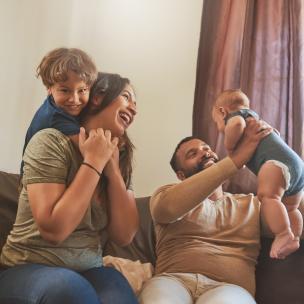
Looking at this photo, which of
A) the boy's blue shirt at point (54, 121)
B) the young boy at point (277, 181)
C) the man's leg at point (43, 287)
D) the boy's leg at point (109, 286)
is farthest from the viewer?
the young boy at point (277, 181)

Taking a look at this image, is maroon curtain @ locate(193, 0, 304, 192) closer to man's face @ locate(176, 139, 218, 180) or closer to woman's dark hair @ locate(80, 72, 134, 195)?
man's face @ locate(176, 139, 218, 180)

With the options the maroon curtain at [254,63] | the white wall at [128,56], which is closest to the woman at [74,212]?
the maroon curtain at [254,63]

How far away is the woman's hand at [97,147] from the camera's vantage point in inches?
42.8

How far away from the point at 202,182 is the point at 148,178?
0.89 m

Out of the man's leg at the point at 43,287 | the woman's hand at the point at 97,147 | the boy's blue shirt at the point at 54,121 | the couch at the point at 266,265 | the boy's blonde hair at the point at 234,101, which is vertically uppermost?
the boy's blonde hair at the point at 234,101

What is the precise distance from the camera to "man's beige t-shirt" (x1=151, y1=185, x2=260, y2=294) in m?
1.50

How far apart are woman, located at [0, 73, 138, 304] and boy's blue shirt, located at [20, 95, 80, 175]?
35mm

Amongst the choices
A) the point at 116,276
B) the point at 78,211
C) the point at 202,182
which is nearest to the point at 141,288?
the point at 116,276

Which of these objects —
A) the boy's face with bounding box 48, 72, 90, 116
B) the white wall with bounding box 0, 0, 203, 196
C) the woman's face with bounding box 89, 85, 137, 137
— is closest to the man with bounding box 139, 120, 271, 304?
the woman's face with bounding box 89, 85, 137, 137

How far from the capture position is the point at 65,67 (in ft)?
4.13

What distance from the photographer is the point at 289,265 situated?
5.01 ft

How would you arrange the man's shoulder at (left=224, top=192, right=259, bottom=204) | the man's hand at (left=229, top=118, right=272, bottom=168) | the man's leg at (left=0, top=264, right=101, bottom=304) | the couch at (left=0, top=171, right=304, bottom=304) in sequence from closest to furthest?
the man's leg at (left=0, top=264, right=101, bottom=304), the man's hand at (left=229, top=118, right=272, bottom=168), the couch at (left=0, top=171, right=304, bottom=304), the man's shoulder at (left=224, top=192, right=259, bottom=204)

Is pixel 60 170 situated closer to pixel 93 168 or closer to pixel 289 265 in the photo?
pixel 93 168

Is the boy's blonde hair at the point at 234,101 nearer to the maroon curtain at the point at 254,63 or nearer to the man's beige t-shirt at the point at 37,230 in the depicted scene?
the maroon curtain at the point at 254,63
